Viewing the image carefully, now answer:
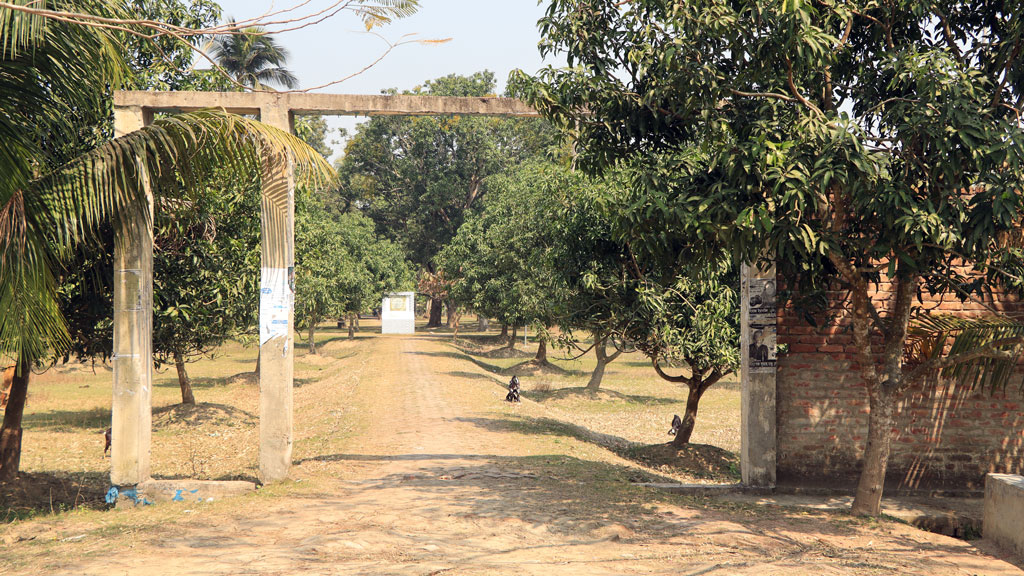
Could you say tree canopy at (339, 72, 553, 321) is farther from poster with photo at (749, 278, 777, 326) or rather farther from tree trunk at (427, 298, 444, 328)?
poster with photo at (749, 278, 777, 326)

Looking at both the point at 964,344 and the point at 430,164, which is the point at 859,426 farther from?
the point at 430,164

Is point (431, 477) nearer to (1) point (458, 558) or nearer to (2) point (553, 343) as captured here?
(1) point (458, 558)

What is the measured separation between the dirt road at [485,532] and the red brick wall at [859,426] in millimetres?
1103

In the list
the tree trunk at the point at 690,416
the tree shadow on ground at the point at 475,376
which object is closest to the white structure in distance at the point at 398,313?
the tree shadow on ground at the point at 475,376

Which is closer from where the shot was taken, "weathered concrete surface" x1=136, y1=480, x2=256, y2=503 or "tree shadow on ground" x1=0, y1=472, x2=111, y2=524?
"weathered concrete surface" x1=136, y1=480, x2=256, y2=503

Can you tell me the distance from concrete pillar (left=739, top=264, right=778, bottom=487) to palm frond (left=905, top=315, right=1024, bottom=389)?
170 centimetres

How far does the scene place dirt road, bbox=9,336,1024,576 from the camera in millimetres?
6199

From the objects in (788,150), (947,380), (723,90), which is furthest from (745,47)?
(947,380)

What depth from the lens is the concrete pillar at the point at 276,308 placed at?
9.00m

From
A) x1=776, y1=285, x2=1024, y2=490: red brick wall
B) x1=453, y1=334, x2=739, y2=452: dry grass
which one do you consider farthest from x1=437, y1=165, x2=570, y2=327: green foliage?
x1=776, y1=285, x2=1024, y2=490: red brick wall

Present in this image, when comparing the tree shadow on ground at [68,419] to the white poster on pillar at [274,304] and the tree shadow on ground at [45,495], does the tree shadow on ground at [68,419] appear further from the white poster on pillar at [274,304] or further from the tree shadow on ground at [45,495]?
the white poster on pillar at [274,304]

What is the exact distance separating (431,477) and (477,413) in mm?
7853

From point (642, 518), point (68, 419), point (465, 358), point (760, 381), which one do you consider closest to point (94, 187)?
point (642, 518)

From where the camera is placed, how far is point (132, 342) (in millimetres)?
8531
